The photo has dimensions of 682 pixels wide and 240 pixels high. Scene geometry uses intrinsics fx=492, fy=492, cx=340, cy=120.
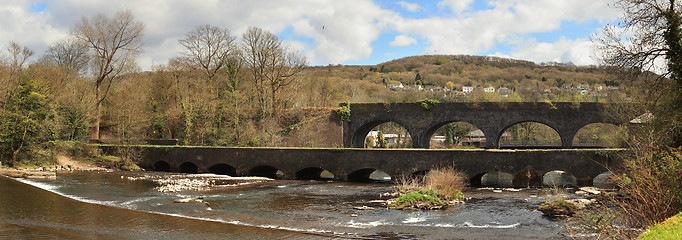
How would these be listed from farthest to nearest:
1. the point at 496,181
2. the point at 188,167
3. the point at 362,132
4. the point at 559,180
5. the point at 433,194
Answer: the point at 362,132 → the point at 188,167 → the point at 559,180 → the point at 496,181 → the point at 433,194

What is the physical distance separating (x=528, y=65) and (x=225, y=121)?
4281 inches

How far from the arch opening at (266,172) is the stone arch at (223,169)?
1823 millimetres

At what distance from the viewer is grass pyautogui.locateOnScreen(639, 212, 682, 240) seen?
7.57 meters

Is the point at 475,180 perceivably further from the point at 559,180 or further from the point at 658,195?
the point at 658,195

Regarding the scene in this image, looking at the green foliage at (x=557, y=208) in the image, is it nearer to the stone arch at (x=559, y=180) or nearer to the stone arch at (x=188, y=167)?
the stone arch at (x=559, y=180)

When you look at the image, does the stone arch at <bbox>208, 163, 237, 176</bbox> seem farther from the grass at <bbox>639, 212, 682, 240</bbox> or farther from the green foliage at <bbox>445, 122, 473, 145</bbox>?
the green foliage at <bbox>445, 122, 473, 145</bbox>

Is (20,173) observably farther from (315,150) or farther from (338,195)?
(338,195)

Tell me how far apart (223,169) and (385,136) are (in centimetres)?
4111

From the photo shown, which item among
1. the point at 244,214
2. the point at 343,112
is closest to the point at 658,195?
the point at 244,214

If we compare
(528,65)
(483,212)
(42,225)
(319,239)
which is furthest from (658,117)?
(528,65)

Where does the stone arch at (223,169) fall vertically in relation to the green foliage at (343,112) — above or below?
below

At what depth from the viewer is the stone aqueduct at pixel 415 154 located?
25.1 meters

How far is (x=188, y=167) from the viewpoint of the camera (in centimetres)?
3666

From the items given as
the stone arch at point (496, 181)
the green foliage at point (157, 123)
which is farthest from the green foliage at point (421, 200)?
the green foliage at point (157, 123)
